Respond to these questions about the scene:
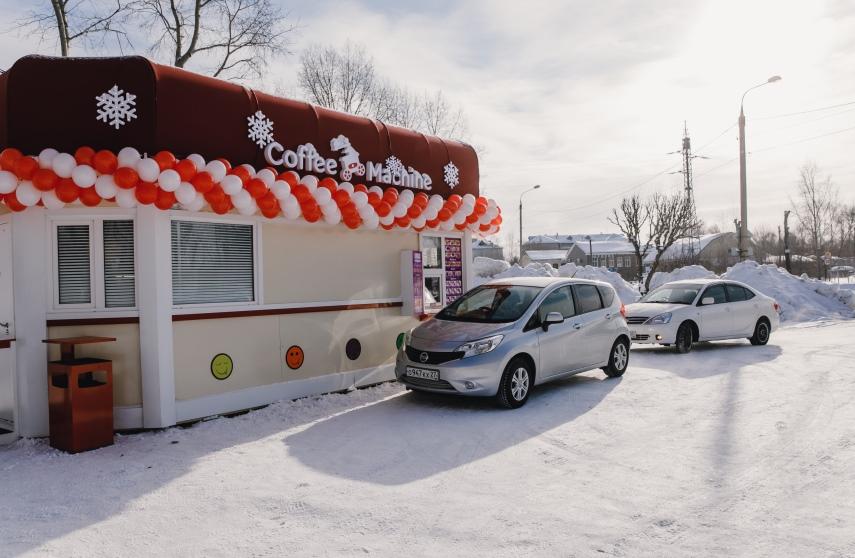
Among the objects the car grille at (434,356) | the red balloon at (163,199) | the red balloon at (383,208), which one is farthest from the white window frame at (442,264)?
the red balloon at (163,199)

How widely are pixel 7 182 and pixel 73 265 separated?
120 cm

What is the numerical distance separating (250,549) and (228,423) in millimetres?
3682

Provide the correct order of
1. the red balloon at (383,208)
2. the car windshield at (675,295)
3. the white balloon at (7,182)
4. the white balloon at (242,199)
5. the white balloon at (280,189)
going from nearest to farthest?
the white balloon at (7,182)
the white balloon at (242,199)
the white balloon at (280,189)
the red balloon at (383,208)
the car windshield at (675,295)

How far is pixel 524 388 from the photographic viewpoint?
8492 millimetres

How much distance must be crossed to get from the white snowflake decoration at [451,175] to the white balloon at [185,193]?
5.15 meters

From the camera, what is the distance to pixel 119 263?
24.9 feet

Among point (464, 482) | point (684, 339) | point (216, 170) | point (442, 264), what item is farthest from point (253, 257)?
point (684, 339)

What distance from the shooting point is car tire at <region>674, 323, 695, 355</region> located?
13086 mm

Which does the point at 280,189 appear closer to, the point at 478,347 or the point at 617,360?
the point at 478,347

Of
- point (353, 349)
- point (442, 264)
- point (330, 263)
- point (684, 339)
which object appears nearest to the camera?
point (330, 263)

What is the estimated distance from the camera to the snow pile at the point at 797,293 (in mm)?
21406

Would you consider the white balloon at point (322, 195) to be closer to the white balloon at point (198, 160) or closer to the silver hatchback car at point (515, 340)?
the white balloon at point (198, 160)

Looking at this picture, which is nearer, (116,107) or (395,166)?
(116,107)

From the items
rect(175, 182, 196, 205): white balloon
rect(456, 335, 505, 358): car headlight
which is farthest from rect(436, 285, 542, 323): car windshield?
rect(175, 182, 196, 205): white balloon
